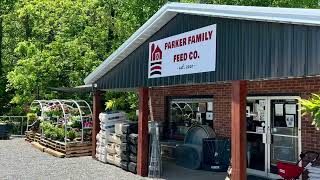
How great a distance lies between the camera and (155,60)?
38.4 ft

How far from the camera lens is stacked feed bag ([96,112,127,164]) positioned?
15.1m

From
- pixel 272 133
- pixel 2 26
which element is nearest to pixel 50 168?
pixel 272 133

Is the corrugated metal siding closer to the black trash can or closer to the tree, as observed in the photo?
the black trash can

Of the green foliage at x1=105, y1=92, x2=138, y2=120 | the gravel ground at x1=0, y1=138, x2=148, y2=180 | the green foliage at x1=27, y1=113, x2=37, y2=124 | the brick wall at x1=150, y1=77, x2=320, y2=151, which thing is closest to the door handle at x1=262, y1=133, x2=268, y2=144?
the brick wall at x1=150, y1=77, x2=320, y2=151

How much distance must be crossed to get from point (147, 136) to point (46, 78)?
1553cm

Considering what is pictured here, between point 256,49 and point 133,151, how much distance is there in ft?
21.9

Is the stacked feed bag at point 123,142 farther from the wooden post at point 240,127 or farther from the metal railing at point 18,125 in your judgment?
the metal railing at point 18,125

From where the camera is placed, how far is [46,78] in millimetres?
26875

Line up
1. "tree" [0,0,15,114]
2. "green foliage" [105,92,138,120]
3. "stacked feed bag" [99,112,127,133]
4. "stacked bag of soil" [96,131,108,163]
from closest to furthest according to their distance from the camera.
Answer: "stacked feed bag" [99,112,127,133] < "stacked bag of soil" [96,131,108,163] < "green foliage" [105,92,138,120] < "tree" [0,0,15,114]

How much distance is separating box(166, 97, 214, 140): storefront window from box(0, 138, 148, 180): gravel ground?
317cm

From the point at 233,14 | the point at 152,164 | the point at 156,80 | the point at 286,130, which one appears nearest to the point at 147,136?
the point at 152,164

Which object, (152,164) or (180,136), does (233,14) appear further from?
(180,136)

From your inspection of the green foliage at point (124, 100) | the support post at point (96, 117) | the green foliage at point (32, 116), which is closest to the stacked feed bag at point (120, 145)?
the support post at point (96, 117)

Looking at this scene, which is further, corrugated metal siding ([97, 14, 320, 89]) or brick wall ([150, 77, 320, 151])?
brick wall ([150, 77, 320, 151])
